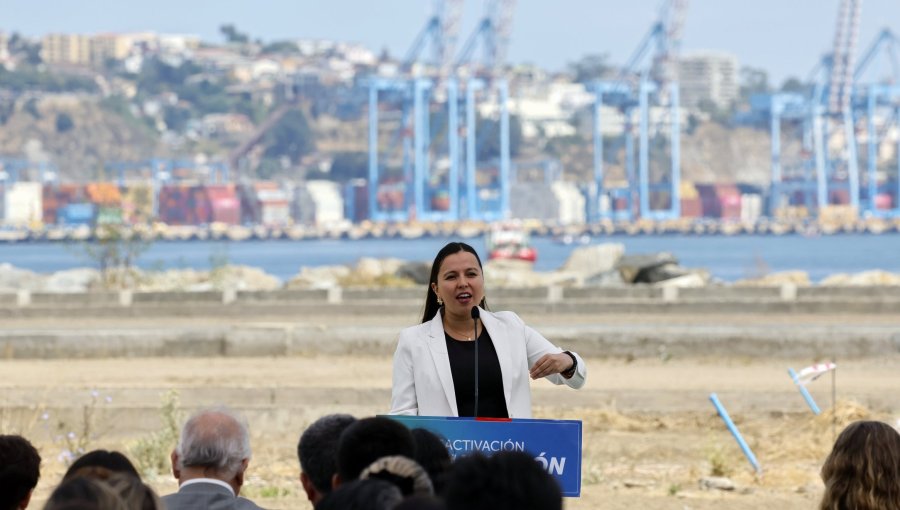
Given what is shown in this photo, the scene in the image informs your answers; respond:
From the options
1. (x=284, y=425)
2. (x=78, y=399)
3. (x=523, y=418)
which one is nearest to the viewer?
(x=523, y=418)

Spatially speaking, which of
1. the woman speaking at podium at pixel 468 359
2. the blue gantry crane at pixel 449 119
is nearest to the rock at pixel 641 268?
the woman speaking at podium at pixel 468 359

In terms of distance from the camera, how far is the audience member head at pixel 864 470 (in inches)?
189

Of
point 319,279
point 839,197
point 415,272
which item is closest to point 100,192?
point 839,197

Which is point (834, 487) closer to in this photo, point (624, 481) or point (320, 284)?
point (624, 481)

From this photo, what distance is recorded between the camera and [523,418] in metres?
5.40

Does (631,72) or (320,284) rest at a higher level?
(631,72)

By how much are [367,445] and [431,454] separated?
0.25m

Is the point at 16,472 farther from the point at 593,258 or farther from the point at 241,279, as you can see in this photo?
the point at 593,258

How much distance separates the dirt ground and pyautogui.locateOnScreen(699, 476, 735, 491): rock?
7 cm

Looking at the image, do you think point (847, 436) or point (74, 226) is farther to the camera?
point (74, 226)

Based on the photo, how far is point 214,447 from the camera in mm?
4887

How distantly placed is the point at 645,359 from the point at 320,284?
57.9 ft

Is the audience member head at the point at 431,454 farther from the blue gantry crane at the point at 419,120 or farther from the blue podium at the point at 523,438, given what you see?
the blue gantry crane at the point at 419,120

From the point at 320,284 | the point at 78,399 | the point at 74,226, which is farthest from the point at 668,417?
the point at 74,226
